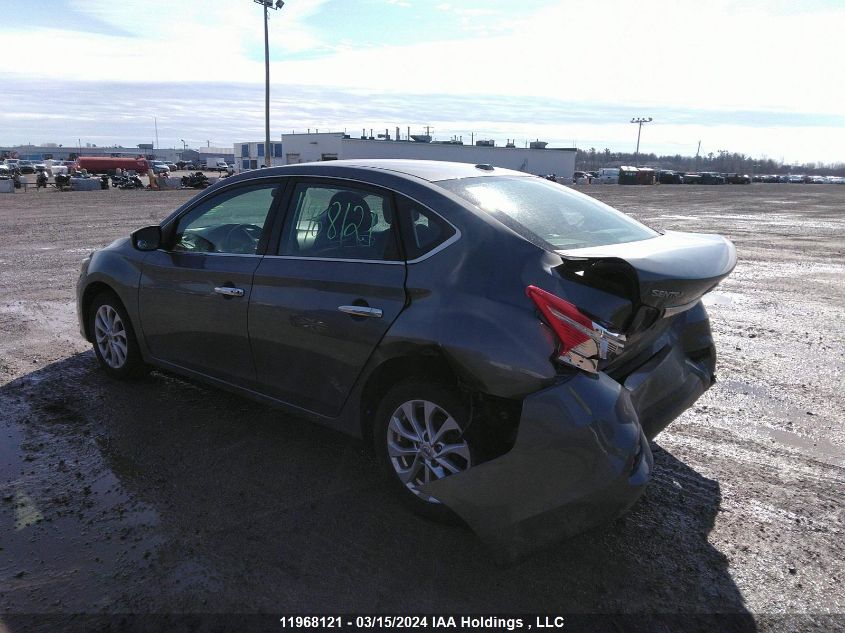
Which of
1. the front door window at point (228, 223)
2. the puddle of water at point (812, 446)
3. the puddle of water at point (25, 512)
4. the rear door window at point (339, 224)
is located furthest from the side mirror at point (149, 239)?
the puddle of water at point (812, 446)

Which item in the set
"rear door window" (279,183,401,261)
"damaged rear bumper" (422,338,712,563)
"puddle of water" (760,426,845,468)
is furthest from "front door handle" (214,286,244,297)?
"puddle of water" (760,426,845,468)

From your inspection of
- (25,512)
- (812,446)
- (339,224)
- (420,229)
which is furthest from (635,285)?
(25,512)

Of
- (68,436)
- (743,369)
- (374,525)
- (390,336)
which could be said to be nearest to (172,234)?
(68,436)

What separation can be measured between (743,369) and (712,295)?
141 inches

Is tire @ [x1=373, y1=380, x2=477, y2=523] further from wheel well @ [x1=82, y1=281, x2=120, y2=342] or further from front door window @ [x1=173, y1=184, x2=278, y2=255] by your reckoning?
wheel well @ [x1=82, y1=281, x2=120, y2=342]

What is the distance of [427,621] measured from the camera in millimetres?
2670

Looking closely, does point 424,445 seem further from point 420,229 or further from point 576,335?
point 420,229

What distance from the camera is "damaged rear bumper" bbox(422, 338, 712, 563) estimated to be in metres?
2.72

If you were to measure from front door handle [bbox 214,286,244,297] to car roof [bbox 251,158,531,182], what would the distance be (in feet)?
2.59

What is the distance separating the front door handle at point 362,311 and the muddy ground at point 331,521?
39.7 inches

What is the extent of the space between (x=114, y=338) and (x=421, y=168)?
2.98 metres

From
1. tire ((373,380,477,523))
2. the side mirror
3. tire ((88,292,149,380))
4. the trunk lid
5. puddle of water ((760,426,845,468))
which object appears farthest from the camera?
tire ((88,292,149,380))

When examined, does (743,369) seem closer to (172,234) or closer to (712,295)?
(712,295)

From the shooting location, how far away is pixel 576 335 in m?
2.79
